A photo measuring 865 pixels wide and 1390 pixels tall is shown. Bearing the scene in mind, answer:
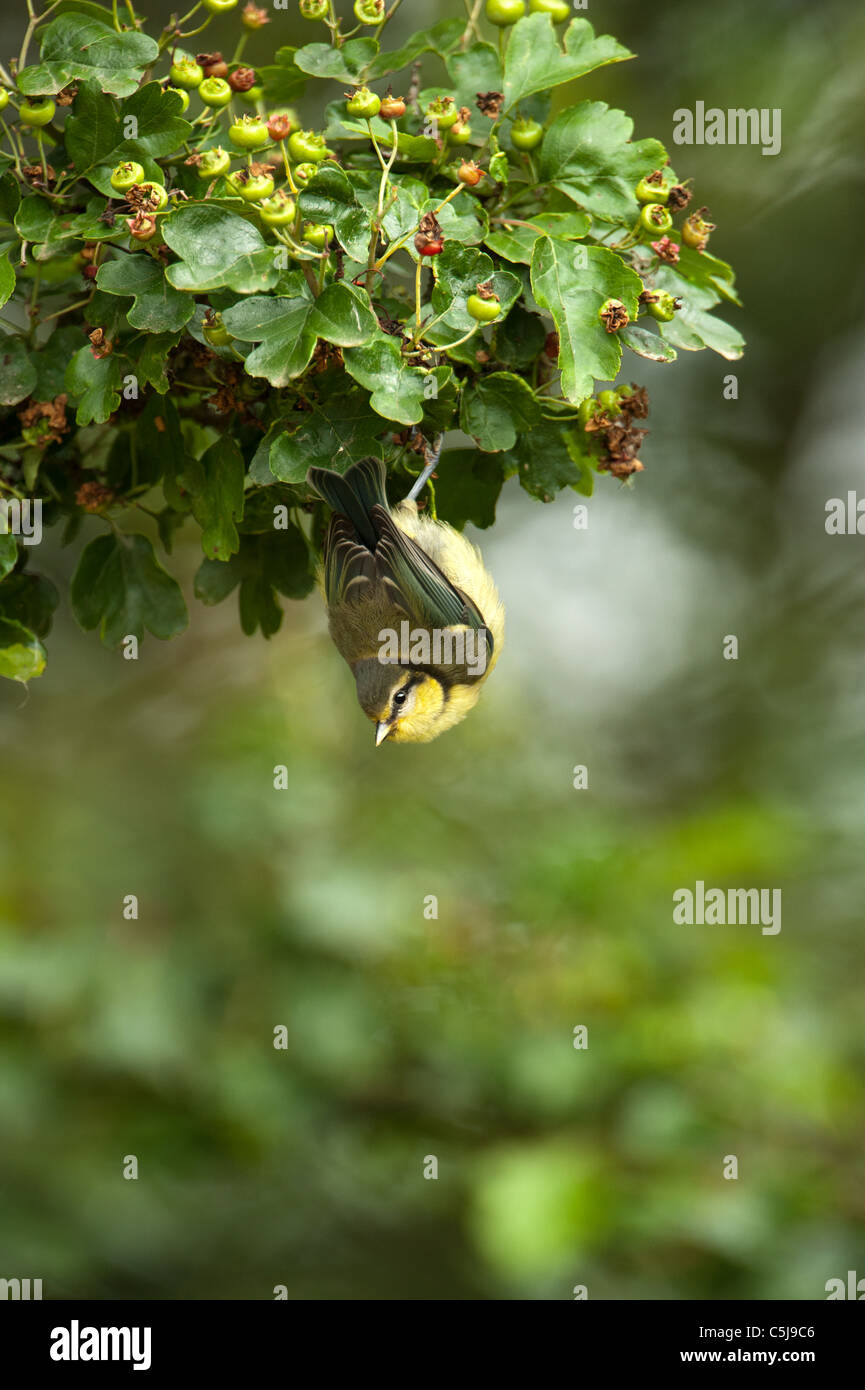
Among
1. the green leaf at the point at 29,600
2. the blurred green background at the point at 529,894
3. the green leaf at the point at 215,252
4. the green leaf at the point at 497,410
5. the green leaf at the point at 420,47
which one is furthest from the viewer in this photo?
the blurred green background at the point at 529,894

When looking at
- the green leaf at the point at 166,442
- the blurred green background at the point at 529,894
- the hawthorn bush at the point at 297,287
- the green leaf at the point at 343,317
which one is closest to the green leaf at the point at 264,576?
the hawthorn bush at the point at 297,287

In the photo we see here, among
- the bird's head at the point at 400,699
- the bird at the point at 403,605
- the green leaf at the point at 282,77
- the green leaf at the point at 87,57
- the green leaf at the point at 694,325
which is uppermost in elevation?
the green leaf at the point at 282,77

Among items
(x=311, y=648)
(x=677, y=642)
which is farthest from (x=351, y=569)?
(x=677, y=642)

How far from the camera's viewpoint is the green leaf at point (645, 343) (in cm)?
154

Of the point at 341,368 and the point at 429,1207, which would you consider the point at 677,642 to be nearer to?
the point at 429,1207

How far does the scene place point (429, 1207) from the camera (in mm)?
3303

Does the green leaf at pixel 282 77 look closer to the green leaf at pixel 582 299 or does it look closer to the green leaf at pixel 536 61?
the green leaf at pixel 536 61

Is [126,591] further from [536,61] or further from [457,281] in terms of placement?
[536,61]

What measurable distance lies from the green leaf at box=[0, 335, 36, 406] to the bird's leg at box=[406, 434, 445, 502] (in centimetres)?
50

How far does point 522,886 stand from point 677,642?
5.24ft

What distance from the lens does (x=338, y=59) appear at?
167 centimetres

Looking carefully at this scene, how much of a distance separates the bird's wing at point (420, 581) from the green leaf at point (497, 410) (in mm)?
158

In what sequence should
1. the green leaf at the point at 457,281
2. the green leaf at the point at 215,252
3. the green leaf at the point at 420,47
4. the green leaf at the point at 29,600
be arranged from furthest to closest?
the green leaf at the point at 29,600, the green leaf at the point at 420,47, the green leaf at the point at 457,281, the green leaf at the point at 215,252

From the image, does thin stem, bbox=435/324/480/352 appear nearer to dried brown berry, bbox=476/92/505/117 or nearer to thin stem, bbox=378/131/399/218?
thin stem, bbox=378/131/399/218
